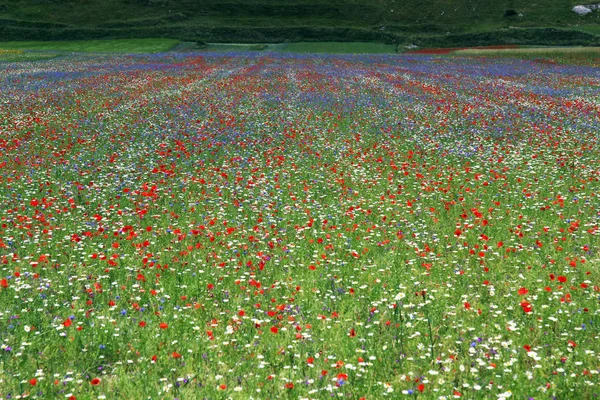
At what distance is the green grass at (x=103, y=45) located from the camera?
267 feet

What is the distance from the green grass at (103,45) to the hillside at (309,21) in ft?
24.1

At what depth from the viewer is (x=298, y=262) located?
8.30 m

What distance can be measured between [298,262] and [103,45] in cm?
8835

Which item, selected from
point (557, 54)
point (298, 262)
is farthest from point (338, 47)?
point (298, 262)

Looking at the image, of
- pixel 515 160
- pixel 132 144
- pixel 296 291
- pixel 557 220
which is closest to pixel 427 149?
pixel 515 160

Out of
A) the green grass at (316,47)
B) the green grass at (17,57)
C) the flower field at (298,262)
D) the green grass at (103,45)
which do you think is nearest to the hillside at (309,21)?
the green grass at (316,47)

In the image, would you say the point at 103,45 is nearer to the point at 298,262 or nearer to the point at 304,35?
the point at 304,35

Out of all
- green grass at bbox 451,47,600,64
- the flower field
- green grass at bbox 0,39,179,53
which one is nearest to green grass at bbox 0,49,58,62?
green grass at bbox 0,39,179,53

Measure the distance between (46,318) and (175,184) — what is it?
6.55 meters

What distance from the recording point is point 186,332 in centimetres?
612

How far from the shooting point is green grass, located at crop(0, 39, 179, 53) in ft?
267

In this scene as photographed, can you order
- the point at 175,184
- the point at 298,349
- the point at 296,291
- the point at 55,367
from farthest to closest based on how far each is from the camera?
1. the point at 175,184
2. the point at 296,291
3. the point at 298,349
4. the point at 55,367

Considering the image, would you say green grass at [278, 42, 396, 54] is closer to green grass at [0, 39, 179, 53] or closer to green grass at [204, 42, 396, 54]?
green grass at [204, 42, 396, 54]

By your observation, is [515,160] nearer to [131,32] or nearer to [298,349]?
[298,349]
